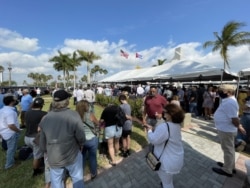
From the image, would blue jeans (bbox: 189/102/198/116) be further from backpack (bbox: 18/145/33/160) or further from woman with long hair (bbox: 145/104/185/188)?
backpack (bbox: 18/145/33/160)

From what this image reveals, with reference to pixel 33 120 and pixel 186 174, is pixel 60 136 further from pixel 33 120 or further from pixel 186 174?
pixel 186 174

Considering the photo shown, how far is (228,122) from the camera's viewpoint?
316 centimetres

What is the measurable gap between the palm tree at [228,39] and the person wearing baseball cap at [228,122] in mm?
13287

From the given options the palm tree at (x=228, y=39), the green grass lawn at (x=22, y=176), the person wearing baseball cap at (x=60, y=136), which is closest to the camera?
the person wearing baseball cap at (x=60, y=136)

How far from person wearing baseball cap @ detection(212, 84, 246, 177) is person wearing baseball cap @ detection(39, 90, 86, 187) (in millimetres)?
2633

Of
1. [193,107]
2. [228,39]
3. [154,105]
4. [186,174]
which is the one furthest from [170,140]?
[228,39]

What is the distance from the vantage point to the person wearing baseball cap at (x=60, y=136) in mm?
2068

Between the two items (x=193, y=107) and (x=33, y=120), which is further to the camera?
(x=193, y=107)

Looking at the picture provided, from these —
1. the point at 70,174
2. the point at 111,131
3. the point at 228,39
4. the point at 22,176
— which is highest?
the point at 228,39

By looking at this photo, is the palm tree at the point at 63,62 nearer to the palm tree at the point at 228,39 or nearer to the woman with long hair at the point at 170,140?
the palm tree at the point at 228,39

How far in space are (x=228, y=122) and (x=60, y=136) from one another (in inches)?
115

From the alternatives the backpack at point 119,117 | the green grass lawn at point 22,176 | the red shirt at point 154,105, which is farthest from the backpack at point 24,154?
the red shirt at point 154,105

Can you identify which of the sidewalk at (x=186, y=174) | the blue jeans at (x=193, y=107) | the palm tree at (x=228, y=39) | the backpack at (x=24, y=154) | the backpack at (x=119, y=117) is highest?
the palm tree at (x=228, y=39)

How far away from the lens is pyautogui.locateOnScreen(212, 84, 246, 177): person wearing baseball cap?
3.09 metres
